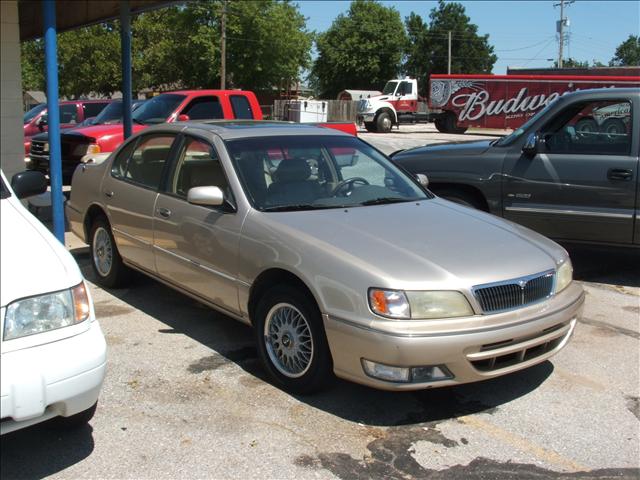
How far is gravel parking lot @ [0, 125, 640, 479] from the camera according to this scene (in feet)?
10.8

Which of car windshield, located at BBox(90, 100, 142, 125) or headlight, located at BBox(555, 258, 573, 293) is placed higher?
car windshield, located at BBox(90, 100, 142, 125)

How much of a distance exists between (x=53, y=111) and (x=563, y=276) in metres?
5.04

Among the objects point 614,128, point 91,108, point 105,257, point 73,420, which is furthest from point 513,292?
point 91,108

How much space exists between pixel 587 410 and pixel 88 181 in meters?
4.60

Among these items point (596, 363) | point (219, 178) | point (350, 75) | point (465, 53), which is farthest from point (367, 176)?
point (465, 53)

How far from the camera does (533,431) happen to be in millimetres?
3693

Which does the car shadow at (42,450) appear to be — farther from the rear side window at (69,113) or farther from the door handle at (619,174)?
the rear side window at (69,113)

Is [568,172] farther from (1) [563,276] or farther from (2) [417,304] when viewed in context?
(2) [417,304]

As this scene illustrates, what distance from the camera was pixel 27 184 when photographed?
14.7 feet

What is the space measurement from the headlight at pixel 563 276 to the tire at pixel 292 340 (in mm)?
1457

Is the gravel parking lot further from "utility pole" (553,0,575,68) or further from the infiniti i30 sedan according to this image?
"utility pole" (553,0,575,68)

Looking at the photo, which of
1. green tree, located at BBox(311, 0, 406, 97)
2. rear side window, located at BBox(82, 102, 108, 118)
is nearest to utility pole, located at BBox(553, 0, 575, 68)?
green tree, located at BBox(311, 0, 406, 97)

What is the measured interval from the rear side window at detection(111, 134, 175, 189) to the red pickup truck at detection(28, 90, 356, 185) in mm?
4893

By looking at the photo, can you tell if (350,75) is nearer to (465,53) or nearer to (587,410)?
(465,53)
